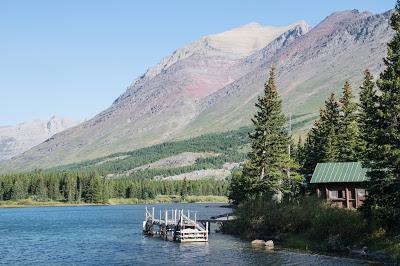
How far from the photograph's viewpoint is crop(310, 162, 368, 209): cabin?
243ft

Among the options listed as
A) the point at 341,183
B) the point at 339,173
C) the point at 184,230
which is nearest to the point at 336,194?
the point at 341,183

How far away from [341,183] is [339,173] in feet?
4.69

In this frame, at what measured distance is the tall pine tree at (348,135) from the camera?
85000mm

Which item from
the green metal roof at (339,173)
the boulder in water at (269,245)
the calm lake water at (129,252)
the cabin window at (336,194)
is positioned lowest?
the calm lake water at (129,252)

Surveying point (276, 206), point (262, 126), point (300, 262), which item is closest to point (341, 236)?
point (300, 262)

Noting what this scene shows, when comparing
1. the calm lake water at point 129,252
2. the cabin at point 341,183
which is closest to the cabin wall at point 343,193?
the cabin at point 341,183

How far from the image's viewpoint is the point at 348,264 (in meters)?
48.9

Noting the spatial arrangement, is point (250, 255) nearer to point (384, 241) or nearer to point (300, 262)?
point (300, 262)

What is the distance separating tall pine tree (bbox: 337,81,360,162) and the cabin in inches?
323

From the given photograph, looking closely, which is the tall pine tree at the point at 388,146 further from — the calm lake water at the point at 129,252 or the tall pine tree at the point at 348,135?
the tall pine tree at the point at 348,135

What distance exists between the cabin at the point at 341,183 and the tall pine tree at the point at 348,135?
8.20 meters

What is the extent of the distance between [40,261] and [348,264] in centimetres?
3193

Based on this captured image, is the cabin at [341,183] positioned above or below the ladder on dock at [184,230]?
above

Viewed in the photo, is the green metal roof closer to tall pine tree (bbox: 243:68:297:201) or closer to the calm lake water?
tall pine tree (bbox: 243:68:297:201)
